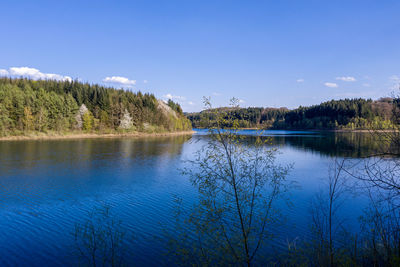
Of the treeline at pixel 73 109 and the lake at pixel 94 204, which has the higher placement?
the treeline at pixel 73 109

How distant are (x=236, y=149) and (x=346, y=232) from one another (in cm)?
723

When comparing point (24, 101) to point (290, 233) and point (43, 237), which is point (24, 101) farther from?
point (290, 233)

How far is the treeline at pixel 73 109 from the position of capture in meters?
57.5

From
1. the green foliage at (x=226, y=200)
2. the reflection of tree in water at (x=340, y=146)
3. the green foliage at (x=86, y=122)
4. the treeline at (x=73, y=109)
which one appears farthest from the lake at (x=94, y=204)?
the green foliage at (x=86, y=122)

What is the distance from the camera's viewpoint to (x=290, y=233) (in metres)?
10.6

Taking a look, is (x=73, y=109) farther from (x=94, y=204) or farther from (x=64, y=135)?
(x=94, y=204)

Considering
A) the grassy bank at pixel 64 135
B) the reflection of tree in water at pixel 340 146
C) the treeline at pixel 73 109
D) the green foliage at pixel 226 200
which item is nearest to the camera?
the green foliage at pixel 226 200

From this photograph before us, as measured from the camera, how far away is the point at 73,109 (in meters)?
69.9

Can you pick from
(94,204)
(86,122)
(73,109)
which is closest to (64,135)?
(86,122)

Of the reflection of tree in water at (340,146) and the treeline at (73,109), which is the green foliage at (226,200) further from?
the treeline at (73,109)

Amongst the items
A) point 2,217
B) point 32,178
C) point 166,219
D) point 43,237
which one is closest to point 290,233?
point 166,219

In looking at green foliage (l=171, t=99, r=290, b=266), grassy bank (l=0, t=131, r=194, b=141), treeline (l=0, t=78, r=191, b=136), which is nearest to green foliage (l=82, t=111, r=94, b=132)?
treeline (l=0, t=78, r=191, b=136)

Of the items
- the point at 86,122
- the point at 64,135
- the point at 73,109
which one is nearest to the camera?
the point at 64,135

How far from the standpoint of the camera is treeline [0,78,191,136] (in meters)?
57.5
